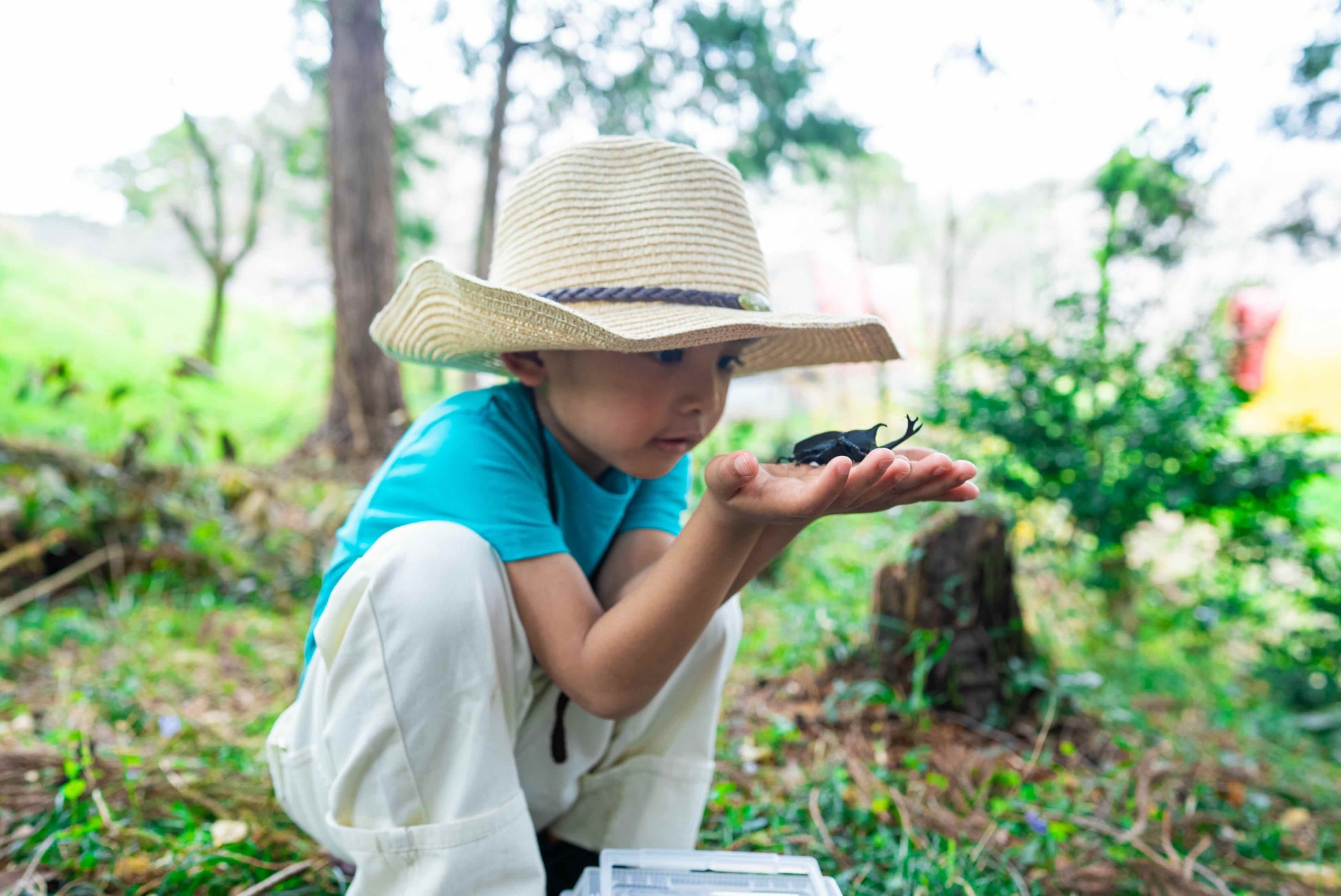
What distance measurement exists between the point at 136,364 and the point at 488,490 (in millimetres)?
7393

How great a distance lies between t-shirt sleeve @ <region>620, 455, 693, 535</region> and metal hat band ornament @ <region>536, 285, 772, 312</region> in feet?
1.22

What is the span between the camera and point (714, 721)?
53.0 inches

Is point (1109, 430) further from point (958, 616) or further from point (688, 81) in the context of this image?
point (688, 81)

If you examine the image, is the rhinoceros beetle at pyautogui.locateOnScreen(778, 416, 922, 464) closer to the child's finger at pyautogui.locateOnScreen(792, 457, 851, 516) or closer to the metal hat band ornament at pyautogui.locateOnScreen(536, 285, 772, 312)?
the child's finger at pyautogui.locateOnScreen(792, 457, 851, 516)

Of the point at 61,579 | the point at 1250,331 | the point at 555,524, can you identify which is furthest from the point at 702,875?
the point at 1250,331

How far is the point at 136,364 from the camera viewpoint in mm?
6922

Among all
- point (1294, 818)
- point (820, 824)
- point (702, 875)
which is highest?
point (702, 875)

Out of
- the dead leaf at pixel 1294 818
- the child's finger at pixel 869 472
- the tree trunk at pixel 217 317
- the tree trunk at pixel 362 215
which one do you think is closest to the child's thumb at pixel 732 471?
the child's finger at pixel 869 472

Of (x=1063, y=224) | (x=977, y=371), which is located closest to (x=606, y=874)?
(x=977, y=371)

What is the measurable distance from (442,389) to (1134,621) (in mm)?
6718

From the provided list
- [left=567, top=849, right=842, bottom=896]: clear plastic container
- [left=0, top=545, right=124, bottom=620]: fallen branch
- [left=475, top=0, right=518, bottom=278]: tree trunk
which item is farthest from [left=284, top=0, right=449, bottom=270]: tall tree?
[left=567, top=849, right=842, bottom=896]: clear plastic container

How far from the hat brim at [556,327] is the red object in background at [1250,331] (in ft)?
8.10

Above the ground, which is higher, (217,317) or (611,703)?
(217,317)

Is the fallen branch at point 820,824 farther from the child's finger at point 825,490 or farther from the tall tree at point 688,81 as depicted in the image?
the tall tree at point 688,81
